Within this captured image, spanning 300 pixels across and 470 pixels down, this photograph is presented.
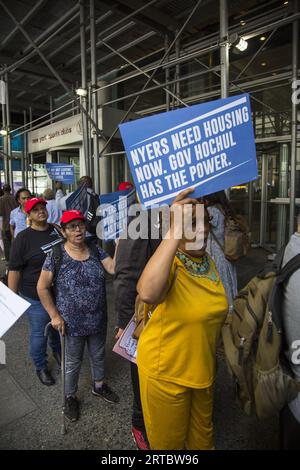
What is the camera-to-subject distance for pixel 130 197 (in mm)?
2498

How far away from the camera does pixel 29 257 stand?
9.10 feet

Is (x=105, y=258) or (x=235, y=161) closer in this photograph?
(x=235, y=161)

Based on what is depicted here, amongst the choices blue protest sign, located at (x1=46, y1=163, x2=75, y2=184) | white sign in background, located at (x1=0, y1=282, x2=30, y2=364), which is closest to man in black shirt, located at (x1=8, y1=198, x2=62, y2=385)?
white sign in background, located at (x1=0, y1=282, x2=30, y2=364)

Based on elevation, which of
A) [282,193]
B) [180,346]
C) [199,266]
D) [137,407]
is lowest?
[137,407]

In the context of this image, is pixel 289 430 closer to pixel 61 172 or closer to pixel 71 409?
pixel 71 409

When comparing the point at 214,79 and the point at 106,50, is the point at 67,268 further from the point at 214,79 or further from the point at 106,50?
the point at 214,79

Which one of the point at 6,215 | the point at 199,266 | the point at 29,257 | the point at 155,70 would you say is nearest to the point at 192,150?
the point at 199,266

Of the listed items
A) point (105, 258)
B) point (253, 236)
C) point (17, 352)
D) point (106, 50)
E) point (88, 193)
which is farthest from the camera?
point (253, 236)

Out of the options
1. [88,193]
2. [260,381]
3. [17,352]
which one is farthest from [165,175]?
[88,193]

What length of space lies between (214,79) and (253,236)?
4.18 metres

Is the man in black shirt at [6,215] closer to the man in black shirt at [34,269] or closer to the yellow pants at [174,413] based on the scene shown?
the man in black shirt at [34,269]

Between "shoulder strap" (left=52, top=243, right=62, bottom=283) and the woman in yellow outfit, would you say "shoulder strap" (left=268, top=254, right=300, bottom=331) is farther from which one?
"shoulder strap" (left=52, top=243, right=62, bottom=283)

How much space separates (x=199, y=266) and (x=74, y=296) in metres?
1.18

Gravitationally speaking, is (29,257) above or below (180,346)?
above
